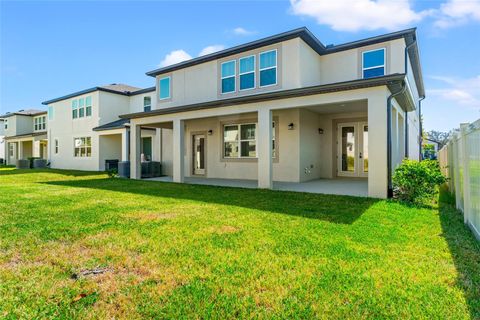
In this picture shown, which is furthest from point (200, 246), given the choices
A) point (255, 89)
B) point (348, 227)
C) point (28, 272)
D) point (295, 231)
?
point (255, 89)

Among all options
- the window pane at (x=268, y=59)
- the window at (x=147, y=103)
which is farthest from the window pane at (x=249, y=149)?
the window at (x=147, y=103)

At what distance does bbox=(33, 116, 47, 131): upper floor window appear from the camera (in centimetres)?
2875

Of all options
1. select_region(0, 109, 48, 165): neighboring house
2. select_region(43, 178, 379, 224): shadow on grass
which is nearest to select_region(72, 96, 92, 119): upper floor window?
select_region(0, 109, 48, 165): neighboring house

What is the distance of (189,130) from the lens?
15.3 metres

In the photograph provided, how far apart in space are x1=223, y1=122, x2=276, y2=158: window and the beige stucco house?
0.05 meters

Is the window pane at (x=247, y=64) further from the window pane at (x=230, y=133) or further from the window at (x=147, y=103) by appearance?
the window at (x=147, y=103)

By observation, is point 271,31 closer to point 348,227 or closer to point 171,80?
point 171,80

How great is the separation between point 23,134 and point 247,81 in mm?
28997

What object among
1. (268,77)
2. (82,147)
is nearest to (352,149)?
(268,77)

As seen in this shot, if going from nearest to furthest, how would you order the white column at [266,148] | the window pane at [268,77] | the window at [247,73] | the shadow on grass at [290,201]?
the shadow on grass at [290,201]
the white column at [266,148]
the window pane at [268,77]
the window at [247,73]

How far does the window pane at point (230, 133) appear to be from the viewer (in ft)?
44.7

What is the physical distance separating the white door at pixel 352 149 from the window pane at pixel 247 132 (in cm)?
403

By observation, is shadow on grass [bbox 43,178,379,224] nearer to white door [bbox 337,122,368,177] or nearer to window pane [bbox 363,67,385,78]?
white door [bbox 337,122,368,177]

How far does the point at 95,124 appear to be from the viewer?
20.9 m
